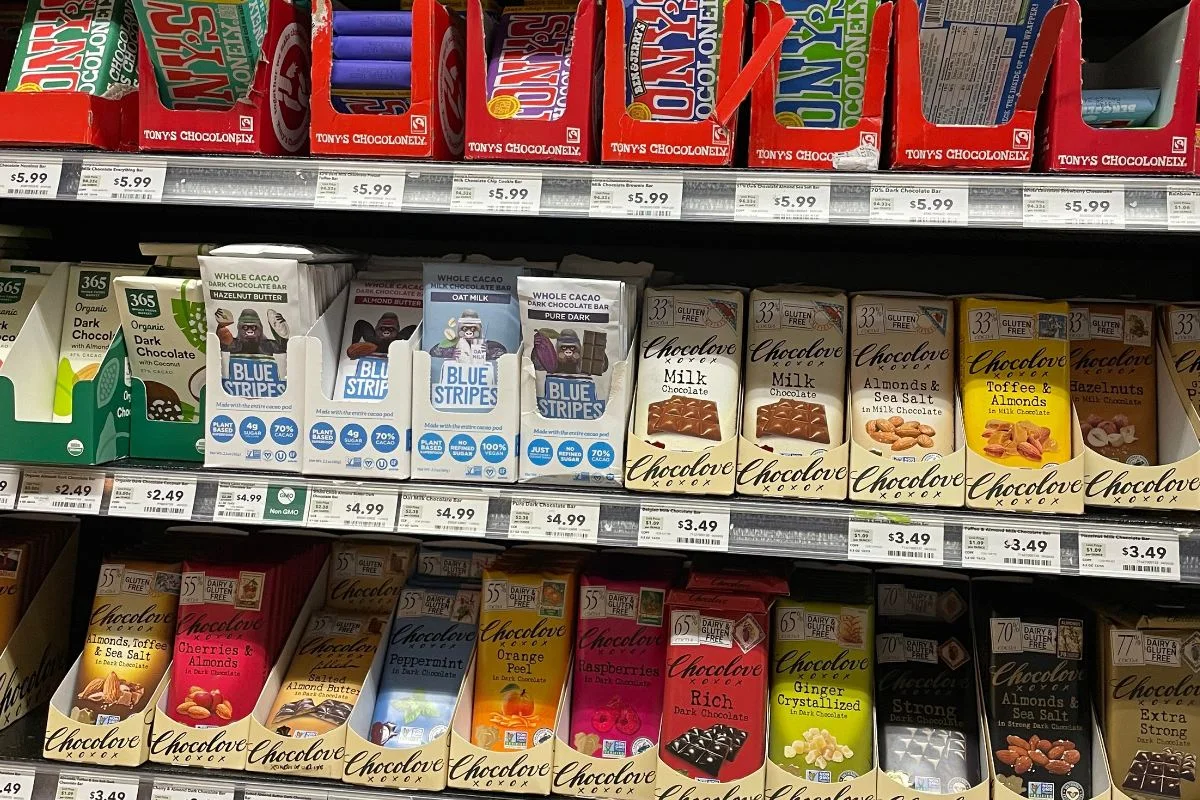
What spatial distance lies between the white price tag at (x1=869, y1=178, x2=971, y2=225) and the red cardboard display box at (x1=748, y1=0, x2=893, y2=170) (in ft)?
0.22

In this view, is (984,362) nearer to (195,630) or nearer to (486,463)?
(486,463)

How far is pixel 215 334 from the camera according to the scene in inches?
55.1

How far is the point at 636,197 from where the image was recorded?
1.29 metres

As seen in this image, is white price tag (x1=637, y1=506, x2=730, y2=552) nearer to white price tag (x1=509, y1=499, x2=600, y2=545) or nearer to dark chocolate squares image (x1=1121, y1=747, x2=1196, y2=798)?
white price tag (x1=509, y1=499, x2=600, y2=545)

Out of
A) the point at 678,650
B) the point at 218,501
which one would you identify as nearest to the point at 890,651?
the point at 678,650

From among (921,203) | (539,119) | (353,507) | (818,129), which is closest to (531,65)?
(539,119)

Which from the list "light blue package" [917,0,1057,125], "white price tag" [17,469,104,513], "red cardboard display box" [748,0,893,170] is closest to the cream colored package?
"white price tag" [17,469,104,513]

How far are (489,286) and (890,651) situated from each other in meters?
0.87

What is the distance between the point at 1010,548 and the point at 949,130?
1.89 feet

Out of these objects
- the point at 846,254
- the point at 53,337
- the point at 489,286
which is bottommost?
the point at 53,337

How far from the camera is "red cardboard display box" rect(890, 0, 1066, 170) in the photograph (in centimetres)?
128

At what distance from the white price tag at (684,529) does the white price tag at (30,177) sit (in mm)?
983

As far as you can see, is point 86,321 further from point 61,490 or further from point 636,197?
point 636,197

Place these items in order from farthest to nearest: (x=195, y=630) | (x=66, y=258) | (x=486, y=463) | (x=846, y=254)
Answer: (x=66, y=258) → (x=846, y=254) → (x=195, y=630) → (x=486, y=463)
